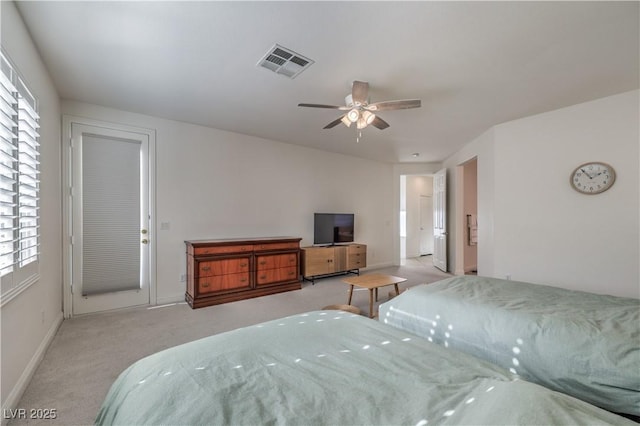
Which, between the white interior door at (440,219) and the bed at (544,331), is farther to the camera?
the white interior door at (440,219)

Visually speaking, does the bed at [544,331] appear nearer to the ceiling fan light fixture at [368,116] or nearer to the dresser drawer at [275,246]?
the ceiling fan light fixture at [368,116]

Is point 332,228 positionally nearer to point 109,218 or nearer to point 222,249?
point 222,249

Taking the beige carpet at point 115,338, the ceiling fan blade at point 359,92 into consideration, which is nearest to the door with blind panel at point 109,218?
the beige carpet at point 115,338

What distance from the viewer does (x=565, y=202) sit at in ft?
11.9

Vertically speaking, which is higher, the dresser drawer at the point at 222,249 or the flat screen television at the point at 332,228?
the flat screen television at the point at 332,228

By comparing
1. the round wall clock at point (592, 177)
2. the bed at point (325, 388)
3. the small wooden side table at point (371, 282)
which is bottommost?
the small wooden side table at point (371, 282)

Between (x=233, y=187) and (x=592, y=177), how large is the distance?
197 inches

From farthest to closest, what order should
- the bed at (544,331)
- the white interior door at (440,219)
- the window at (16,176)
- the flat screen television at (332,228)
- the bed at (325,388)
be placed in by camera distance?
the white interior door at (440,219) < the flat screen television at (332,228) < the window at (16,176) < the bed at (544,331) < the bed at (325,388)

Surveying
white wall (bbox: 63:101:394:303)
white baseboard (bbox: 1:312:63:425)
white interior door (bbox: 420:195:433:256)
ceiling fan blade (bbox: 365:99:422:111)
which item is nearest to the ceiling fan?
ceiling fan blade (bbox: 365:99:422:111)

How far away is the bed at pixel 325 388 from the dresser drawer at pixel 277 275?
3098mm

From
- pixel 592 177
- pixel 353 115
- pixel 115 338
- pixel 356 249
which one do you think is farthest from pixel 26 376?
pixel 592 177

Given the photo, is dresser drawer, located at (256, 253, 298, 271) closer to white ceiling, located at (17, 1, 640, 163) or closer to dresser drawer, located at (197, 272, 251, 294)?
dresser drawer, located at (197, 272, 251, 294)

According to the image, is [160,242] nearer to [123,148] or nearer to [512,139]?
[123,148]

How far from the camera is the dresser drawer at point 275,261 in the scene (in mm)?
4375
